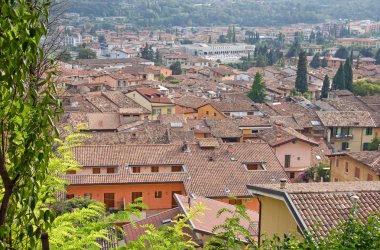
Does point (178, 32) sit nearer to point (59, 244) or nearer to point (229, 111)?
point (229, 111)

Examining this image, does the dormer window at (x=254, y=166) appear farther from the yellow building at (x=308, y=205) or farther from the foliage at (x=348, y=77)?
the foliage at (x=348, y=77)

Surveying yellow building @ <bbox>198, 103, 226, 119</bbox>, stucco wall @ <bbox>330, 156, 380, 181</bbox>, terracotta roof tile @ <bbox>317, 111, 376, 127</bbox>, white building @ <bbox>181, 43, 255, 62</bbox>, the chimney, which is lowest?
white building @ <bbox>181, 43, 255, 62</bbox>

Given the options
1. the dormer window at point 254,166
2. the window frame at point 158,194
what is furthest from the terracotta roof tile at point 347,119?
the window frame at point 158,194

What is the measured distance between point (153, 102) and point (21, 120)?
3550 cm

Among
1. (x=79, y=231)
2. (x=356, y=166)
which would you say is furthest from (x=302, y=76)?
(x=79, y=231)

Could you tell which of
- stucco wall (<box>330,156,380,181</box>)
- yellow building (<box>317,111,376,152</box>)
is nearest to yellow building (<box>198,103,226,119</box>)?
yellow building (<box>317,111,376,152</box>)

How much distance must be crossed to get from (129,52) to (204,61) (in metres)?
19.3

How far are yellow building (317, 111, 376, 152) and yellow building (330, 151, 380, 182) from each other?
1179cm

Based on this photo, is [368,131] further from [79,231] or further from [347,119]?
[79,231]

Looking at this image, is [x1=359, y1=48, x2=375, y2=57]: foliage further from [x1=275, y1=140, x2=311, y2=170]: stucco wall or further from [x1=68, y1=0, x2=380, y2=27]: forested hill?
[x1=68, y1=0, x2=380, y2=27]: forested hill

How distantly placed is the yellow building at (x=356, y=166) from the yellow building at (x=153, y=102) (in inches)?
674

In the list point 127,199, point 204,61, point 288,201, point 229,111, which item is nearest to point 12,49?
point 288,201

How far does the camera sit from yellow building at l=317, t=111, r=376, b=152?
34375 millimetres

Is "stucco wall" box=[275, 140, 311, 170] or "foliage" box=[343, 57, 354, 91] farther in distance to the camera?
"foliage" box=[343, 57, 354, 91]
